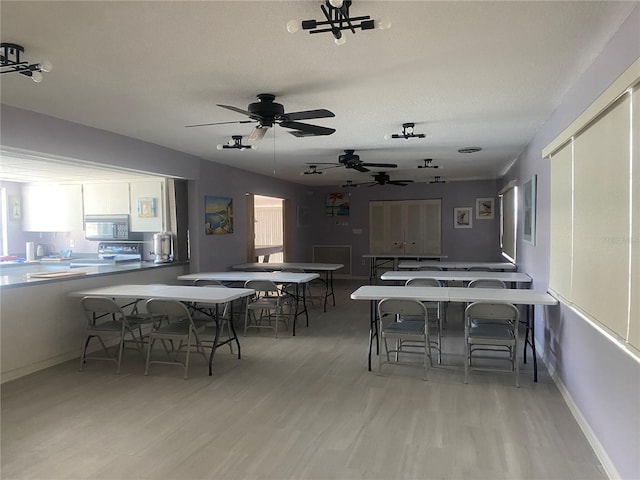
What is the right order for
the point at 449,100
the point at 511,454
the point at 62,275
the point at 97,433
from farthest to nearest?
the point at 62,275
the point at 449,100
the point at 97,433
the point at 511,454

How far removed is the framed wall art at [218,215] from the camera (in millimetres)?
6719

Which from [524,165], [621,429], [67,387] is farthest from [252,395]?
[524,165]

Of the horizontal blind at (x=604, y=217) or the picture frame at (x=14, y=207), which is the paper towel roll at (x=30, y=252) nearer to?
the picture frame at (x=14, y=207)

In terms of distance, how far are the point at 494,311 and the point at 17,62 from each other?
12.7 ft

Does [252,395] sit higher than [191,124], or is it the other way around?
[191,124]

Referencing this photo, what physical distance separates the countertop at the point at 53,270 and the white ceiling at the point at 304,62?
1.66 m

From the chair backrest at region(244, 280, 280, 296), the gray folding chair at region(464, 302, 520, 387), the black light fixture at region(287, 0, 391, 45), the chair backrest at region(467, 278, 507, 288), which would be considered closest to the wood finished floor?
the gray folding chair at region(464, 302, 520, 387)

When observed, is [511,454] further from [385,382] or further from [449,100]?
[449,100]

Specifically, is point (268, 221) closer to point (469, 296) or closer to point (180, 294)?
point (180, 294)

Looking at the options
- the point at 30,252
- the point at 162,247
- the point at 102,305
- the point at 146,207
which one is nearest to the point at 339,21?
the point at 102,305

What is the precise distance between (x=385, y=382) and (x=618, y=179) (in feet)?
8.07

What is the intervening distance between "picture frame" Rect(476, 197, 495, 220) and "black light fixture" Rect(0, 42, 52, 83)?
370 inches

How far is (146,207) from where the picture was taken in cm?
625

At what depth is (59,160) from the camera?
→ 4.44 meters
